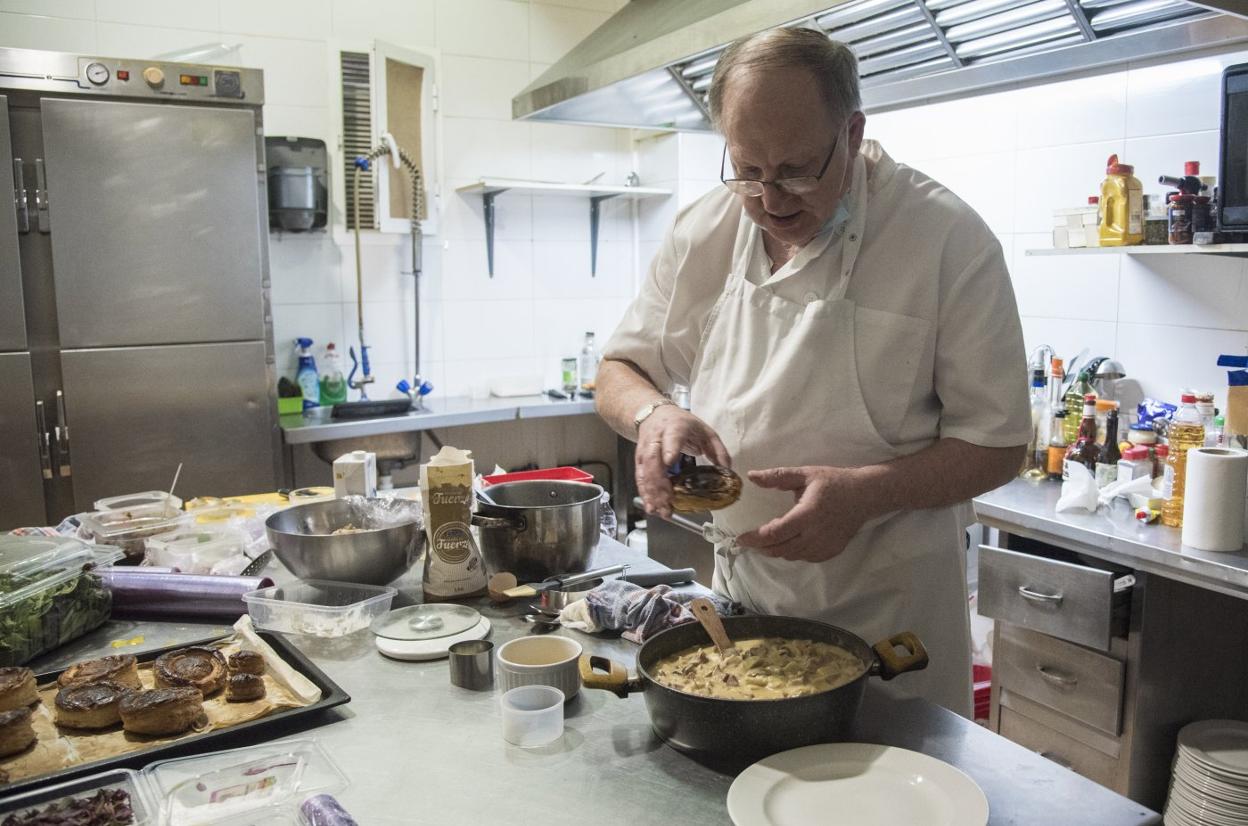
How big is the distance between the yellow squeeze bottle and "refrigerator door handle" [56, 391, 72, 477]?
10.8 ft

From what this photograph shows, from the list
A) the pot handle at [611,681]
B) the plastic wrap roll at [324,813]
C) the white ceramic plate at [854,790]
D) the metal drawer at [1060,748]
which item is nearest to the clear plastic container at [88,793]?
the plastic wrap roll at [324,813]

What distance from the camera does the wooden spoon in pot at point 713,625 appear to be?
131cm

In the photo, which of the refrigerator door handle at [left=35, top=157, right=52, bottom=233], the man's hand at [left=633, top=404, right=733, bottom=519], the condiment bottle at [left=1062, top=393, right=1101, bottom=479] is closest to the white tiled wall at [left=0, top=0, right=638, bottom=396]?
the refrigerator door handle at [left=35, top=157, right=52, bottom=233]

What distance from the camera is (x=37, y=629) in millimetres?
1511

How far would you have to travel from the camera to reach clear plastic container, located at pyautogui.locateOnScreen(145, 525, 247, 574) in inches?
74.5

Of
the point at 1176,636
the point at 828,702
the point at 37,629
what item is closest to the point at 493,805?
the point at 828,702

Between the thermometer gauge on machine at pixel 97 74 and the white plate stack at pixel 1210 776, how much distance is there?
3662mm

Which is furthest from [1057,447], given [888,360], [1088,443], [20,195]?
[20,195]

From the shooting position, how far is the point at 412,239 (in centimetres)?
421

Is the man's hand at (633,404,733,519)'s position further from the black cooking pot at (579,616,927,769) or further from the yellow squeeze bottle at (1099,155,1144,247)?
the yellow squeeze bottle at (1099,155,1144,247)

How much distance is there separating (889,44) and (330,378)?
263cm

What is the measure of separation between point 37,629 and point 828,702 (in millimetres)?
1224

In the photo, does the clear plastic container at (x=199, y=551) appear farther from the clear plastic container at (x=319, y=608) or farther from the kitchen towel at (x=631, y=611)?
the kitchen towel at (x=631, y=611)

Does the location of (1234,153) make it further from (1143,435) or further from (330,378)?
(330,378)
